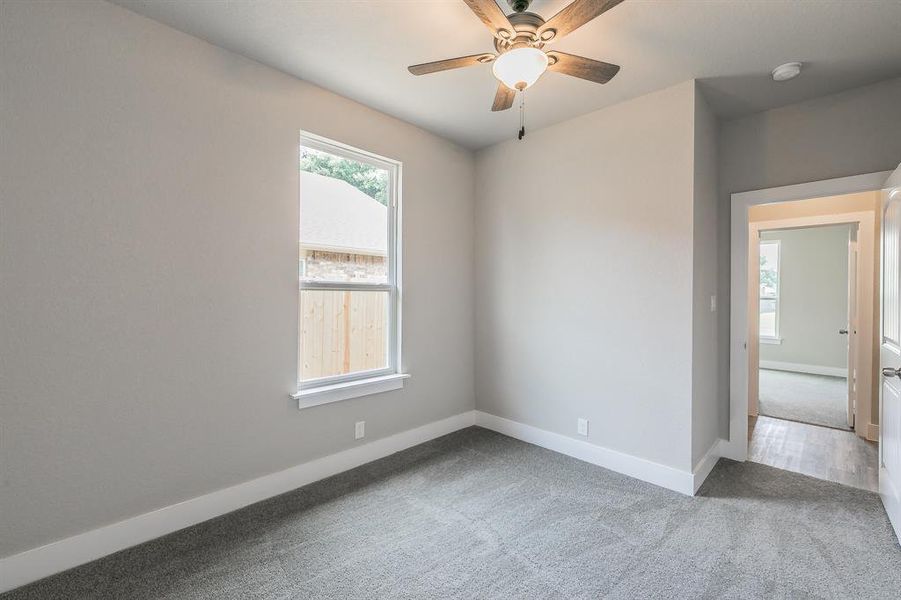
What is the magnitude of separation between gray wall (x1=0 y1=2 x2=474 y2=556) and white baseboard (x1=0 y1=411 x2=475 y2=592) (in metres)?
0.05

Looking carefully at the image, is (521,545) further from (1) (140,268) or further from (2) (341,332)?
(1) (140,268)

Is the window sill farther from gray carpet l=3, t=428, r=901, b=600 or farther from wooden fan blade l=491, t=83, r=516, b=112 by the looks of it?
wooden fan blade l=491, t=83, r=516, b=112

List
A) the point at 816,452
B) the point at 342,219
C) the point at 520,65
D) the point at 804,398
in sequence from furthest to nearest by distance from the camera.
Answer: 1. the point at 804,398
2. the point at 816,452
3. the point at 342,219
4. the point at 520,65

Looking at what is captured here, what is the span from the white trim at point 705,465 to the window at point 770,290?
17.1 ft

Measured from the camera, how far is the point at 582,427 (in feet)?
10.5

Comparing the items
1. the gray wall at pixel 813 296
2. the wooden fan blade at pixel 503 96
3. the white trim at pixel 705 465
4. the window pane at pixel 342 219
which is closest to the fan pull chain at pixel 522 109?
the wooden fan blade at pixel 503 96

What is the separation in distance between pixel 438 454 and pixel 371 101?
2.78 meters

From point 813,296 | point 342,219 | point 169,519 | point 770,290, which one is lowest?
point 169,519

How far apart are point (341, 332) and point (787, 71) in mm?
3346

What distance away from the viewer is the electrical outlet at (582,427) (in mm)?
3182

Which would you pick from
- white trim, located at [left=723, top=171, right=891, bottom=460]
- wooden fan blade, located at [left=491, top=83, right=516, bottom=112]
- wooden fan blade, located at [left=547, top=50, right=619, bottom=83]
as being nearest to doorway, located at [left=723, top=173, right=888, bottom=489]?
white trim, located at [left=723, top=171, right=891, bottom=460]

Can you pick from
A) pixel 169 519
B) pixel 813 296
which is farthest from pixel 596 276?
pixel 813 296

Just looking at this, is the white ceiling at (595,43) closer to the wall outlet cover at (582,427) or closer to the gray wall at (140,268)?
the gray wall at (140,268)

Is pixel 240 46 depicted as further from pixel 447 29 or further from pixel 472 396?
Answer: pixel 472 396
